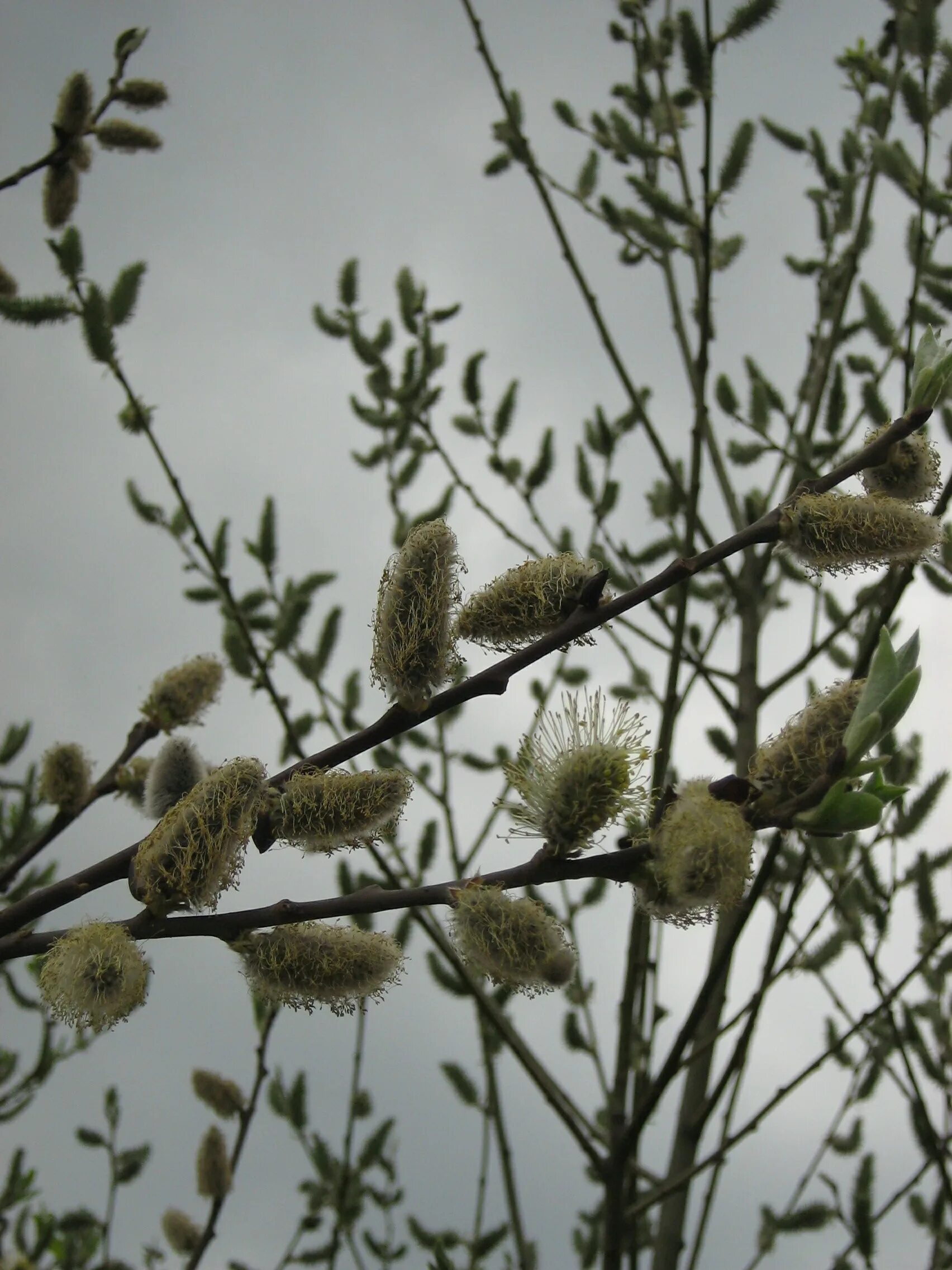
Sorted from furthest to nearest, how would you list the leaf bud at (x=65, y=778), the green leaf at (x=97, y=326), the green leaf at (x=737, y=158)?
the green leaf at (x=737, y=158)
the green leaf at (x=97, y=326)
the leaf bud at (x=65, y=778)

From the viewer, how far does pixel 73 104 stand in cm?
212

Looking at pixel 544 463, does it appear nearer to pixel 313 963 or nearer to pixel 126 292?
pixel 126 292

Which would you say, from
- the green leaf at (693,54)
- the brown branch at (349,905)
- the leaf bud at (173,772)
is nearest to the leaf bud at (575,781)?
the brown branch at (349,905)

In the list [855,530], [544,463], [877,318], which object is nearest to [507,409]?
[544,463]

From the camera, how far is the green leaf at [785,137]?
3.19 metres

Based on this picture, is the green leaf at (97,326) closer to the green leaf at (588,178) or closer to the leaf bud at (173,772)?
the leaf bud at (173,772)

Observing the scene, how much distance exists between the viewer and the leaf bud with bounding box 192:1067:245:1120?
2617 mm

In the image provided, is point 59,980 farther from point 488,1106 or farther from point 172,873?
point 488,1106

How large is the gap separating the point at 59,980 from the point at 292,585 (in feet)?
5.42

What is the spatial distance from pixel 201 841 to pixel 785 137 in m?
2.87

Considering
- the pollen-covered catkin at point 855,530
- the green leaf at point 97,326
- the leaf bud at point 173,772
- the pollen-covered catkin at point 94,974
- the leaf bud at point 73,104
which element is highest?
the leaf bud at point 73,104

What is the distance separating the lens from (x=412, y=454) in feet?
10.8

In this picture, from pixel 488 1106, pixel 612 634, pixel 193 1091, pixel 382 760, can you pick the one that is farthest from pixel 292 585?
pixel 488 1106

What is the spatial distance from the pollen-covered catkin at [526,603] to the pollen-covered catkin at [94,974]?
504 mm
